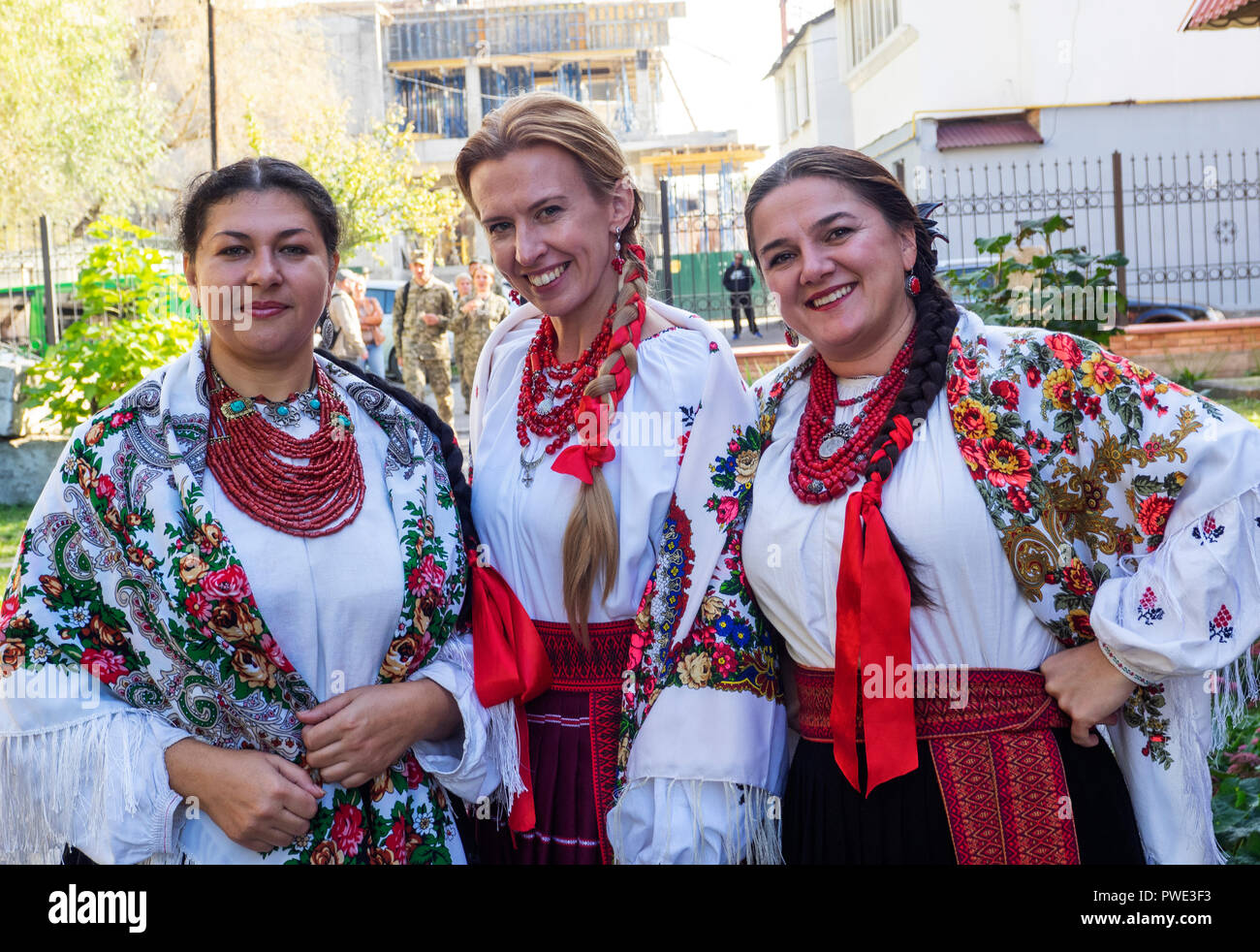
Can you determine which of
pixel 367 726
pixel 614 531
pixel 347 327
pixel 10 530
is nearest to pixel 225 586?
pixel 367 726

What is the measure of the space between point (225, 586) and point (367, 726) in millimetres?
364

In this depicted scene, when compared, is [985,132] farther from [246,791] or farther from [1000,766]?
[246,791]

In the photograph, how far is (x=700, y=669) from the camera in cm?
224

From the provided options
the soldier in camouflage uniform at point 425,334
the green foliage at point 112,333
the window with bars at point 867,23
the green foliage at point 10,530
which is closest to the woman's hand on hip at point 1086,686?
the green foliage at point 10,530

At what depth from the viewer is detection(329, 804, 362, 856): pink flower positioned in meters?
2.17

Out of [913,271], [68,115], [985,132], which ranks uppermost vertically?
[68,115]

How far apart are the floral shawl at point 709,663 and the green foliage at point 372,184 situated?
20554 millimetres

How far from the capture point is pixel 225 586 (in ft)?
6.67

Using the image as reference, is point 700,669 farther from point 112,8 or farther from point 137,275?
point 112,8

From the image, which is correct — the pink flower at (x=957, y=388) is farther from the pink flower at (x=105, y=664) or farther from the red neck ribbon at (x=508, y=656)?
the pink flower at (x=105, y=664)

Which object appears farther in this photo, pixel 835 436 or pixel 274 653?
pixel 835 436

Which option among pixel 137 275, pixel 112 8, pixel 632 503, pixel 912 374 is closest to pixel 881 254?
pixel 912 374

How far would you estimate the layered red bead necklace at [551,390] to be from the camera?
8.28 ft

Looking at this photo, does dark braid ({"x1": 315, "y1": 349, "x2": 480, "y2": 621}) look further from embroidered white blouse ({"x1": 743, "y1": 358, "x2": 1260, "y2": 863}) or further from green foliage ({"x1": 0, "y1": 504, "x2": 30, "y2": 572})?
green foliage ({"x1": 0, "y1": 504, "x2": 30, "y2": 572})
